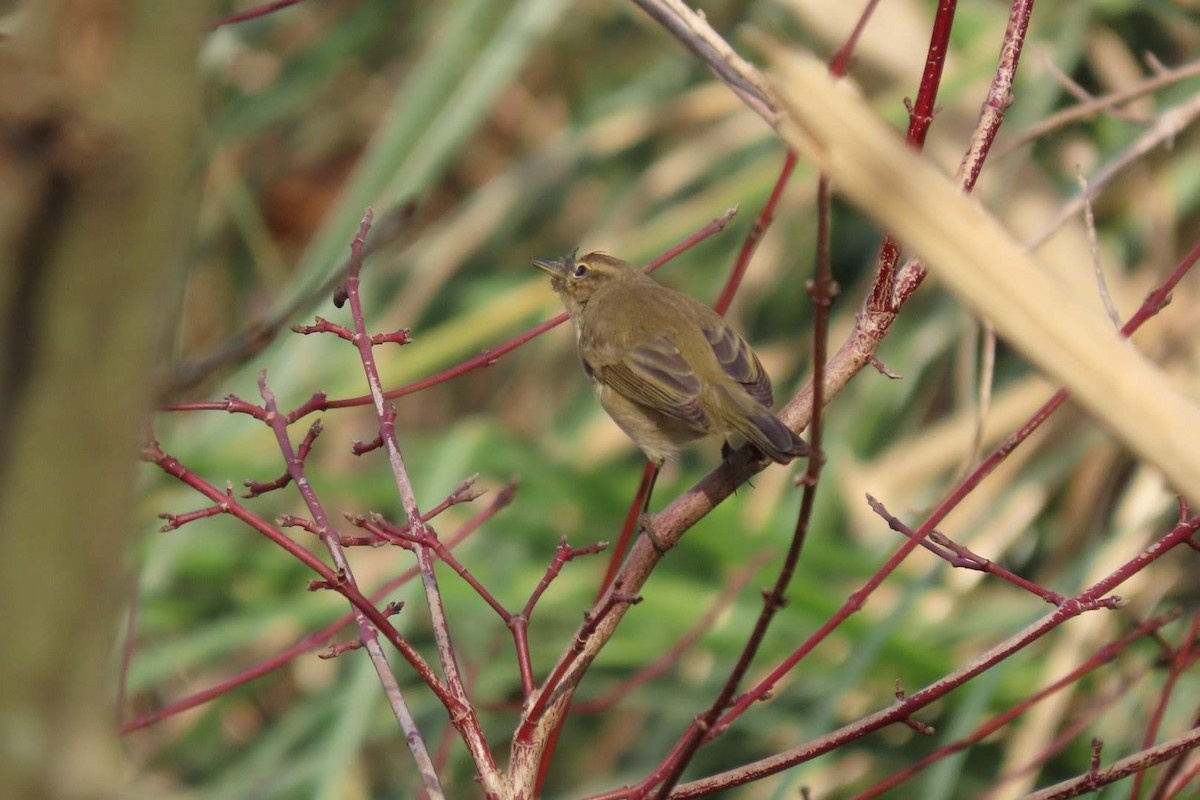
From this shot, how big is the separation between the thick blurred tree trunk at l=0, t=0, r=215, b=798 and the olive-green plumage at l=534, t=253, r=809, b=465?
5.87 feet

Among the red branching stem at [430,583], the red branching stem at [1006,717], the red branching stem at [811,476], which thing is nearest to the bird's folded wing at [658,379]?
the red branching stem at [1006,717]

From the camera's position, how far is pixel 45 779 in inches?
27.2

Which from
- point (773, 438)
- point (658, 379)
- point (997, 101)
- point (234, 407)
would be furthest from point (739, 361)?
point (234, 407)

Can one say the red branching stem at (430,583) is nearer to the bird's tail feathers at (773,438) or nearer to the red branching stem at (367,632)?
the red branching stem at (367,632)

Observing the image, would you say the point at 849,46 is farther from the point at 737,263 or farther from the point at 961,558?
the point at 961,558

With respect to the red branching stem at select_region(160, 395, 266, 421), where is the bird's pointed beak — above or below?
above

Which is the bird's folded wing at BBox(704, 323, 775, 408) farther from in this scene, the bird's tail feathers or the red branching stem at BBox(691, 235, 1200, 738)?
the red branching stem at BBox(691, 235, 1200, 738)

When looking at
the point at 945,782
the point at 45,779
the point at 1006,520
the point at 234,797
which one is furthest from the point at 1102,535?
the point at 45,779

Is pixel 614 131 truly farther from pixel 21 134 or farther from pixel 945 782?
pixel 21 134

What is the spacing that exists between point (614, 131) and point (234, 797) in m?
2.54

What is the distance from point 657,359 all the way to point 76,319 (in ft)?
7.42

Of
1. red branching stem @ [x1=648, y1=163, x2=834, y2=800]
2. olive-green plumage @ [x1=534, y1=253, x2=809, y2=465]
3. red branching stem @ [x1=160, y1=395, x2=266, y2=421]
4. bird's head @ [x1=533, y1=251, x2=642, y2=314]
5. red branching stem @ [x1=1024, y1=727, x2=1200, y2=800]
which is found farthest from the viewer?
bird's head @ [x1=533, y1=251, x2=642, y2=314]

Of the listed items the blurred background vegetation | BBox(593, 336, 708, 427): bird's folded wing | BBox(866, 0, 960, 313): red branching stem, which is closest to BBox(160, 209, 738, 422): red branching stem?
BBox(866, 0, 960, 313): red branching stem

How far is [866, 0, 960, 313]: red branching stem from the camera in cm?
152
